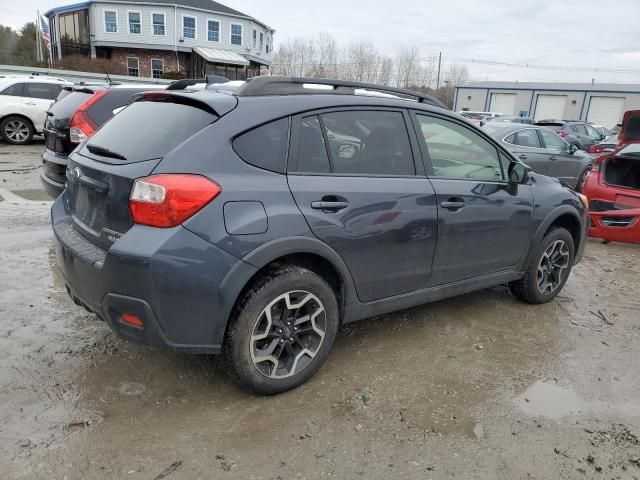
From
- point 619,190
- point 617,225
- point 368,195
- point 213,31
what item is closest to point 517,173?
point 368,195

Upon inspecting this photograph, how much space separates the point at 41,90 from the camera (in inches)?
539

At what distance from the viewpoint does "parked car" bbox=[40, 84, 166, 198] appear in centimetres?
575

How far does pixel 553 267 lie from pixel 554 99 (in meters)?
55.8

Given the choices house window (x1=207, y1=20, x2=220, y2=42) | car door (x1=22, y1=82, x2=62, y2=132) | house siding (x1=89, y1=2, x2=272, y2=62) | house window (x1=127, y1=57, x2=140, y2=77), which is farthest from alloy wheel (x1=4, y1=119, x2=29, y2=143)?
house window (x1=207, y1=20, x2=220, y2=42)

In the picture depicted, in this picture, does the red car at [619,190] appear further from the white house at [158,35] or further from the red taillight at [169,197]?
the white house at [158,35]

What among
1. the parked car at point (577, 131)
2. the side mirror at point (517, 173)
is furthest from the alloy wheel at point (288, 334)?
the parked car at point (577, 131)

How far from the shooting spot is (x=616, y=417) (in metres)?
2.98

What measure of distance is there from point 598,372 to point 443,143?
1.92 meters

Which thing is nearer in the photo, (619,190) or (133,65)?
(619,190)

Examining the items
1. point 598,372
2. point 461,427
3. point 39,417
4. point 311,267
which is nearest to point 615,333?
point 598,372

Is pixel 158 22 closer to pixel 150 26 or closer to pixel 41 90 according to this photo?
pixel 150 26

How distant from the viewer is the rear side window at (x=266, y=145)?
2785mm

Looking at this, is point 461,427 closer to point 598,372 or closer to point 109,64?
point 598,372

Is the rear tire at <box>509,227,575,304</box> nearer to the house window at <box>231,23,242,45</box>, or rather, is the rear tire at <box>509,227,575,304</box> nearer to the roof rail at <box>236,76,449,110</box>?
the roof rail at <box>236,76,449,110</box>
